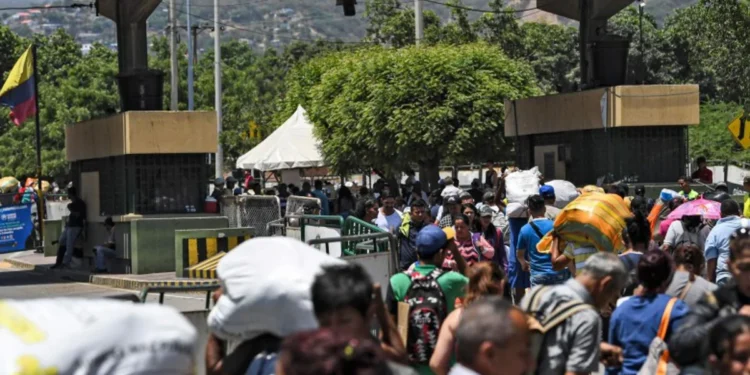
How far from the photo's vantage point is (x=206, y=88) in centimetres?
7375

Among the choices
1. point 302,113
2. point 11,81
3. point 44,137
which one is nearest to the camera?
point 11,81

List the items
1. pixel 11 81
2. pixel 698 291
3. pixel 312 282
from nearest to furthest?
pixel 312 282, pixel 698 291, pixel 11 81

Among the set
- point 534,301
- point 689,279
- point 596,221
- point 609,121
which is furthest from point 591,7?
point 534,301

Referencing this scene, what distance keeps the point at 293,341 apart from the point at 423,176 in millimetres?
31125

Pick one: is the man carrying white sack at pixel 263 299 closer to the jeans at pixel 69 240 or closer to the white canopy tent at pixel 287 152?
the jeans at pixel 69 240

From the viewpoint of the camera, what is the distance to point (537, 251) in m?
11.6

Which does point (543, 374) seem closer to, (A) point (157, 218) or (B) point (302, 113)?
(A) point (157, 218)

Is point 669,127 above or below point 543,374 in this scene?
above

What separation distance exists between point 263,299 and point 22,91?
78.7 feet

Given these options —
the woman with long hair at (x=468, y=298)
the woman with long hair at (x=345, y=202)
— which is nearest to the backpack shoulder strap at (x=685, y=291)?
the woman with long hair at (x=468, y=298)

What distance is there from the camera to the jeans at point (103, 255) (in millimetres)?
23375

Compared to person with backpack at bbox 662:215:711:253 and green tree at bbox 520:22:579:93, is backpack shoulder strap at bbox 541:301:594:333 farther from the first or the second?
green tree at bbox 520:22:579:93

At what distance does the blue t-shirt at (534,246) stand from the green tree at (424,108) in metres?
19.1

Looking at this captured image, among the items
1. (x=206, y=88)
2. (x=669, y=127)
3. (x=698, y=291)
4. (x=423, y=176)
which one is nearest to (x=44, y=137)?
(x=206, y=88)
